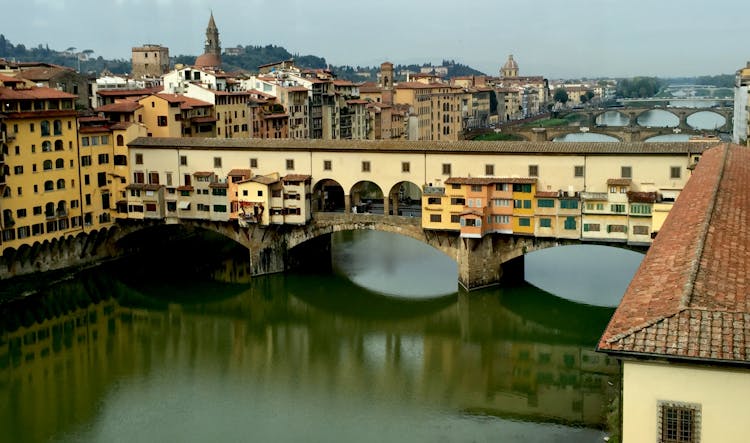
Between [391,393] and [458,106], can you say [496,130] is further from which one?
[391,393]

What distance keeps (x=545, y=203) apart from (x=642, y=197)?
255 centimetres

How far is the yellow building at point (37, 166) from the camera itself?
2619 cm

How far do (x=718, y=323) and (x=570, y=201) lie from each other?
17.0m

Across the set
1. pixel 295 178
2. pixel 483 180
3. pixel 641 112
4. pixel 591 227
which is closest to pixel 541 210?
pixel 591 227

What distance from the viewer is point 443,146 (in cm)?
2689

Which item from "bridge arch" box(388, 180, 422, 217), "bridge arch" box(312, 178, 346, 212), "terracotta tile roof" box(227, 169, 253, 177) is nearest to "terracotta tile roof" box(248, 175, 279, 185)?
"terracotta tile roof" box(227, 169, 253, 177)

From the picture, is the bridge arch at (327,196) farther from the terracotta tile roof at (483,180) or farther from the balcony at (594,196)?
the balcony at (594,196)

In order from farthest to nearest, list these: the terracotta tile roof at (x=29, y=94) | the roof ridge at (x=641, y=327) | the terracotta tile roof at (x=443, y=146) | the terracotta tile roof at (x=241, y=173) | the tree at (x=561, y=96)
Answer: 1. the tree at (x=561, y=96)
2. the terracotta tile roof at (x=241, y=173)
3. the terracotta tile roof at (x=29, y=94)
4. the terracotta tile roof at (x=443, y=146)
5. the roof ridge at (x=641, y=327)

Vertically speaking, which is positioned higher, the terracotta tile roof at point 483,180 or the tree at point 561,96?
the tree at point 561,96

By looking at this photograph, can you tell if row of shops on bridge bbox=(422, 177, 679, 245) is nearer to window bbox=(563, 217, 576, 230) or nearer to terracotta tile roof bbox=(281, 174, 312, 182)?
window bbox=(563, 217, 576, 230)

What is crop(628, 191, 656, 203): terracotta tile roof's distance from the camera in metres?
24.2

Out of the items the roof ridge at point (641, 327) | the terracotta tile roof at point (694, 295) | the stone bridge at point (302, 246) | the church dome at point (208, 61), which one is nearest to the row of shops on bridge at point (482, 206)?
the stone bridge at point (302, 246)

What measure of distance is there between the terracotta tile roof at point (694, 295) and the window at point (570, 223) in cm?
1101

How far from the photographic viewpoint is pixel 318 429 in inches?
635
